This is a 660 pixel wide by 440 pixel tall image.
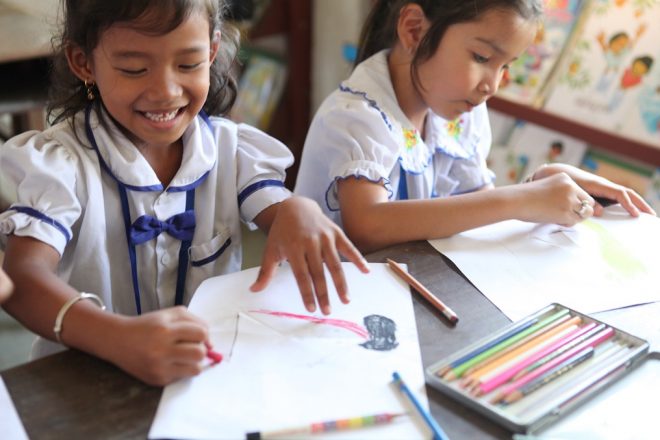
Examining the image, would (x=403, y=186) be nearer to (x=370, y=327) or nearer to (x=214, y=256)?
(x=214, y=256)

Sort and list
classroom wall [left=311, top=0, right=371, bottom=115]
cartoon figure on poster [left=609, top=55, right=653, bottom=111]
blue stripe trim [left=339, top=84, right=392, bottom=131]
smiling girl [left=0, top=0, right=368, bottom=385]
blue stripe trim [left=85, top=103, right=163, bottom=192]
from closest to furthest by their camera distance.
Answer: smiling girl [left=0, top=0, right=368, bottom=385] → blue stripe trim [left=85, top=103, right=163, bottom=192] → blue stripe trim [left=339, top=84, right=392, bottom=131] → cartoon figure on poster [left=609, top=55, right=653, bottom=111] → classroom wall [left=311, top=0, right=371, bottom=115]

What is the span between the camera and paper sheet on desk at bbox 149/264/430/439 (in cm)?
65

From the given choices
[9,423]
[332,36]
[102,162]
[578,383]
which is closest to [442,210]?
[578,383]

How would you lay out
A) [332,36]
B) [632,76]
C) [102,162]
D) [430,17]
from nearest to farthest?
[102,162], [430,17], [632,76], [332,36]

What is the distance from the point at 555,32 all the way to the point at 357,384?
1.66 meters

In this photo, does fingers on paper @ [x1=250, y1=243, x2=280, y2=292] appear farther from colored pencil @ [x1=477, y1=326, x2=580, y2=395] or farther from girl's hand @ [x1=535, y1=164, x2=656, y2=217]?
girl's hand @ [x1=535, y1=164, x2=656, y2=217]

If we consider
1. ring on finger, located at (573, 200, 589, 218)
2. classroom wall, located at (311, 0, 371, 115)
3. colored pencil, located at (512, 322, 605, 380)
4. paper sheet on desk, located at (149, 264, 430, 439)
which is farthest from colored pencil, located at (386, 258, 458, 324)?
classroom wall, located at (311, 0, 371, 115)

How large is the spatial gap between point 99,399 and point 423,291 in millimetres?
392

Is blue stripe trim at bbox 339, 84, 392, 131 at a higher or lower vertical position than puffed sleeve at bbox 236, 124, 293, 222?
higher

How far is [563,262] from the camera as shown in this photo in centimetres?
99

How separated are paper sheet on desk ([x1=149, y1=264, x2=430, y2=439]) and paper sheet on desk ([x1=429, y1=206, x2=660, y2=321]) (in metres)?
0.13

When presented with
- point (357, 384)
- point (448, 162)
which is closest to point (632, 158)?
point (448, 162)

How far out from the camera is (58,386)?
69 centimetres

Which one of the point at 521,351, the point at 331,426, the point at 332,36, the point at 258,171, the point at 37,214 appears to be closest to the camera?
the point at 331,426
